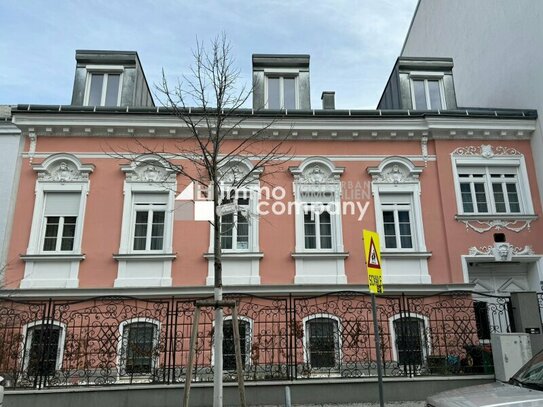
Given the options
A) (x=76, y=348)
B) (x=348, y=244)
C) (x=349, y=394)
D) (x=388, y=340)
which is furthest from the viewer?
(x=348, y=244)

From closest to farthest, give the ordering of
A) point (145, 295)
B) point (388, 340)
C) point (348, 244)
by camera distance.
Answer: point (388, 340)
point (145, 295)
point (348, 244)

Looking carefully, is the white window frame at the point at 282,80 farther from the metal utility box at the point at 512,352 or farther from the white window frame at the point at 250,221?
the metal utility box at the point at 512,352

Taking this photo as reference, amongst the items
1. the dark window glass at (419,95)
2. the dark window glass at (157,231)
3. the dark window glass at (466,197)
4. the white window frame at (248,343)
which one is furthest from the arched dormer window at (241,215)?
the dark window glass at (419,95)

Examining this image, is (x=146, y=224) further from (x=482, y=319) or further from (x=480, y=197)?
(x=480, y=197)

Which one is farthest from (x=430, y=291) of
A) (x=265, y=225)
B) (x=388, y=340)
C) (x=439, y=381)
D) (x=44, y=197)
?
(x=44, y=197)

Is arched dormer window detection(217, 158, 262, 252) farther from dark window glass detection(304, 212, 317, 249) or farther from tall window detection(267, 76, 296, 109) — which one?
tall window detection(267, 76, 296, 109)

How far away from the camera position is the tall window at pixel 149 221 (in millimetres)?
12969

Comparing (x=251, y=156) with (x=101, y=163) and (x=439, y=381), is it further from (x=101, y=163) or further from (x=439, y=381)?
(x=439, y=381)

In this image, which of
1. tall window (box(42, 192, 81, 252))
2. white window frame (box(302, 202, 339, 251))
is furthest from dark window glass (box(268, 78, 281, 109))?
tall window (box(42, 192, 81, 252))

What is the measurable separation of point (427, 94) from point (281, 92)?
514cm

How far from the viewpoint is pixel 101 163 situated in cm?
1343

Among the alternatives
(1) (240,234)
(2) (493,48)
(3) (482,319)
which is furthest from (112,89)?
(2) (493,48)

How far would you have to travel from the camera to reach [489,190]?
13.8 metres

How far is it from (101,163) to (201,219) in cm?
344
